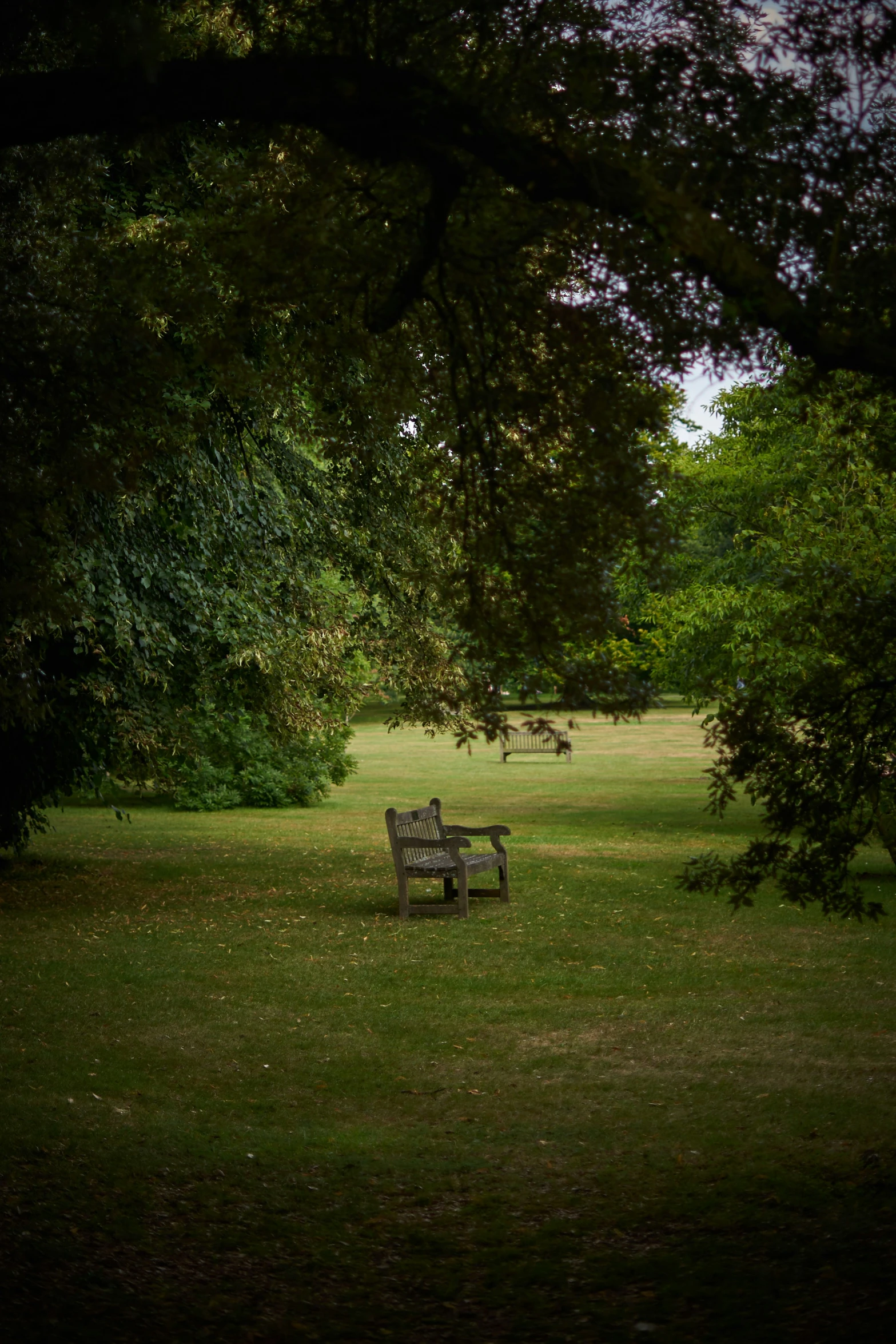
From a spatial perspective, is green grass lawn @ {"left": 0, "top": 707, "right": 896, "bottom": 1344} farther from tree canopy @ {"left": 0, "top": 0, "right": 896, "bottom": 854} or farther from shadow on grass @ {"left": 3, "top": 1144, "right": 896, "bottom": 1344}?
tree canopy @ {"left": 0, "top": 0, "right": 896, "bottom": 854}

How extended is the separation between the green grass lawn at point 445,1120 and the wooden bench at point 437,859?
264mm

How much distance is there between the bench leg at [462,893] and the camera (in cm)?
1270

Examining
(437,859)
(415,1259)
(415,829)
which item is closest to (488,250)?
(415,1259)

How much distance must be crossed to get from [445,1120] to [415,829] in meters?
7.07

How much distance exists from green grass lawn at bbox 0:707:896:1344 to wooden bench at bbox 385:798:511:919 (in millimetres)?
264

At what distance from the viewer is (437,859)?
13.2 meters

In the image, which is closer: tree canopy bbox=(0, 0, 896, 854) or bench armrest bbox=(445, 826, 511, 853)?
tree canopy bbox=(0, 0, 896, 854)

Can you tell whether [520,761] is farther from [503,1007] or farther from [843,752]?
[843,752]

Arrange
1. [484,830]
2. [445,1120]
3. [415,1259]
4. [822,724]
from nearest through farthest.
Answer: [415,1259] < [822,724] < [445,1120] < [484,830]

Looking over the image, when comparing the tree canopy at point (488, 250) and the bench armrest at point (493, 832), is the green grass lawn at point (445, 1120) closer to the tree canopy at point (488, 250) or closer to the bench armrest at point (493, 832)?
the bench armrest at point (493, 832)

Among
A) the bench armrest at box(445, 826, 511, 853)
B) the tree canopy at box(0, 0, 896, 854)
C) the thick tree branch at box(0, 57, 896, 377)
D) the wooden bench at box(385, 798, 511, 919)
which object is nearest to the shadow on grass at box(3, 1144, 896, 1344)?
the tree canopy at box(0, 0, 896, 854)

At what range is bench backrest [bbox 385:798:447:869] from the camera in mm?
12602

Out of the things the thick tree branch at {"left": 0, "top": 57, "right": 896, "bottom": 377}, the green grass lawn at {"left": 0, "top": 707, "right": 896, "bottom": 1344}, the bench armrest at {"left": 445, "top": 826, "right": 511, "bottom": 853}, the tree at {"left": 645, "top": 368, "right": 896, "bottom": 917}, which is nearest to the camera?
the thick tree branch at {"left": 0, "top": 57, "right": 896, "bottom": 377}

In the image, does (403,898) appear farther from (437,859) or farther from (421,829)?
(421,829)
